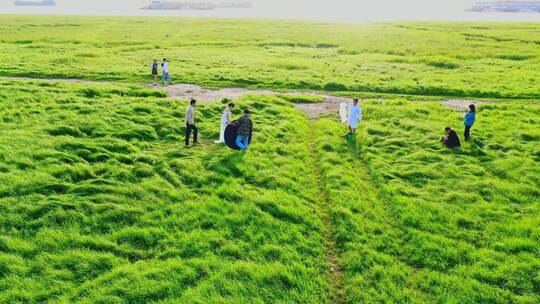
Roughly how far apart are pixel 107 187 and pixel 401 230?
1002 cm

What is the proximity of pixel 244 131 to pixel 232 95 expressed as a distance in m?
14.3

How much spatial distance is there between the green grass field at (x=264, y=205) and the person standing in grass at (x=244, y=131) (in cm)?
54

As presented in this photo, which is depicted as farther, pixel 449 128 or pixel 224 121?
pixel 449 128

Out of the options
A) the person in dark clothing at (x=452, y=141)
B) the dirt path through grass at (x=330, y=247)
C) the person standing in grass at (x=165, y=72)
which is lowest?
the dirt path through grass at (x=330, y=247)

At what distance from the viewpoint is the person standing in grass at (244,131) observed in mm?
17359

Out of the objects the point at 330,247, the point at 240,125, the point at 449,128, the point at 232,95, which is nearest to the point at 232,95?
the point at 232,95

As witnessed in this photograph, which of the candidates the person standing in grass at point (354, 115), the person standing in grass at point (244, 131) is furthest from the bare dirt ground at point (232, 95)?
the person standing in grass at point (244, 131)

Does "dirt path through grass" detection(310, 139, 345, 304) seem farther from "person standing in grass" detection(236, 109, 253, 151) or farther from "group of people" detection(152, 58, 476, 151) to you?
"group of people" detection(152, 58, 476, 151)

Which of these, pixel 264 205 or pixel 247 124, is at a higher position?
pixel 247 124

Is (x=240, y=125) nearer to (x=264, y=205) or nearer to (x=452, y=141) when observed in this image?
(x=264, y=205)

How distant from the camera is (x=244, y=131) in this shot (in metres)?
17.5

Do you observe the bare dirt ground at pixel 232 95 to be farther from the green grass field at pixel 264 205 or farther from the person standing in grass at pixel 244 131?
the person standing in grass at pixel 244 131

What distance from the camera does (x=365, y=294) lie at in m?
9.46

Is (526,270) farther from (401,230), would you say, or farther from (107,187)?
(107,187)
